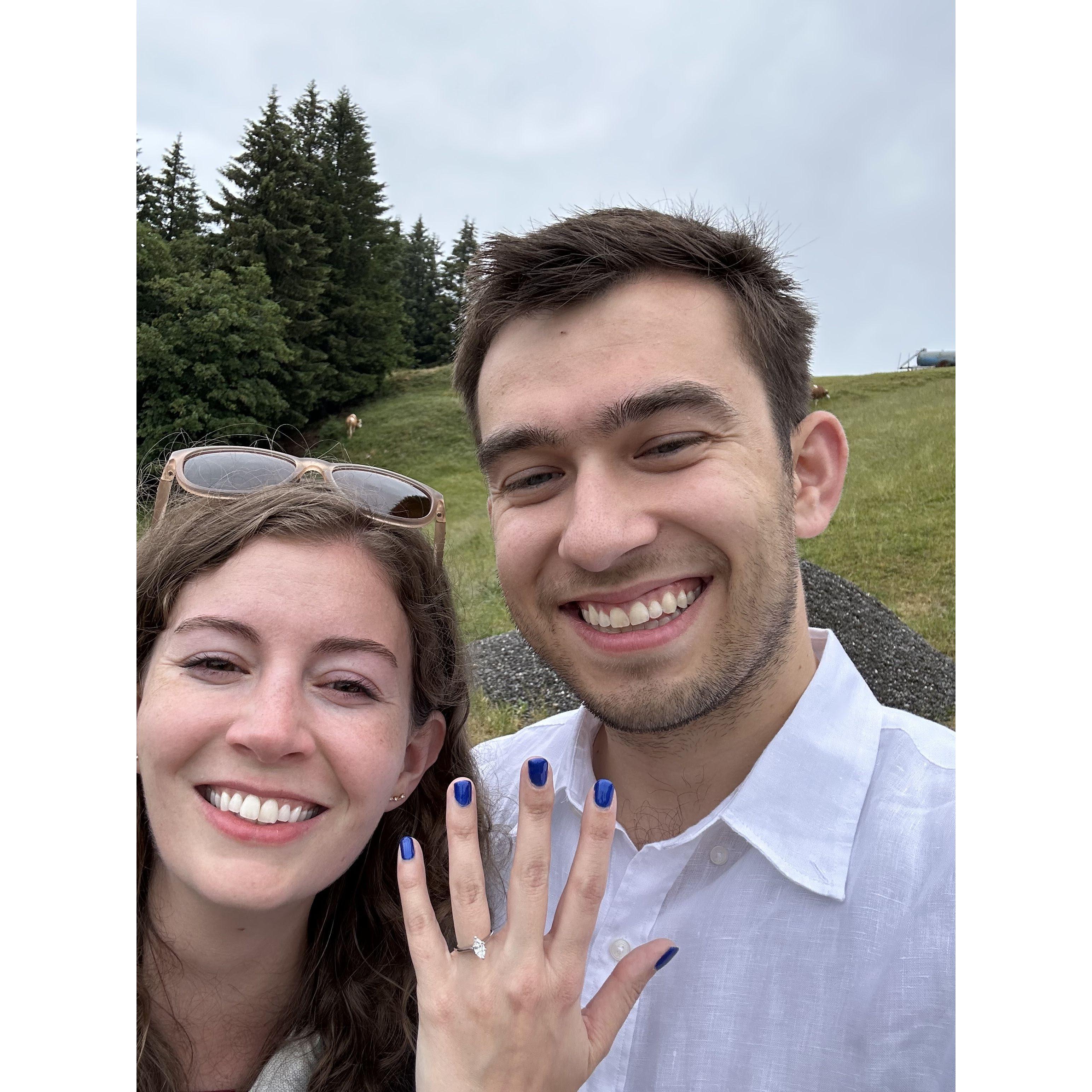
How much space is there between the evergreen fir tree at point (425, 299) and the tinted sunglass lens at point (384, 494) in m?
3.35

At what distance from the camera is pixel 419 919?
4.30 feet

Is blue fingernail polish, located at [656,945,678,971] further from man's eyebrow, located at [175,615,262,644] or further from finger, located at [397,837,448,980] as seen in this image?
man's eyebrow, located at [175,615,262,644]

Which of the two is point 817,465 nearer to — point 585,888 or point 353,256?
point 585,888

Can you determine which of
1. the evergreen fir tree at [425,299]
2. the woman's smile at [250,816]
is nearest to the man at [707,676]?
the woman's smile at [250,816]

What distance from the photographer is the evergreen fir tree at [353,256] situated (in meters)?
4.20

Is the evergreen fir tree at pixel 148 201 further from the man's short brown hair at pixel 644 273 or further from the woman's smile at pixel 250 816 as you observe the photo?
the woman's smile at pixel 250 816

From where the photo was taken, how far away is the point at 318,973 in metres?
1.83

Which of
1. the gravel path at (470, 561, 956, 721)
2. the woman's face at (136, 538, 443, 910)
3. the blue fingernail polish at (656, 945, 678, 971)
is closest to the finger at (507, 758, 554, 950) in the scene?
the blue fingernail polish at (656, 945, 678, 971)

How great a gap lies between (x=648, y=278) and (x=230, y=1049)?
2097 mm

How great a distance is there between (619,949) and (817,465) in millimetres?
1365

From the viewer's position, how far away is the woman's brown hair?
66.1 inches
